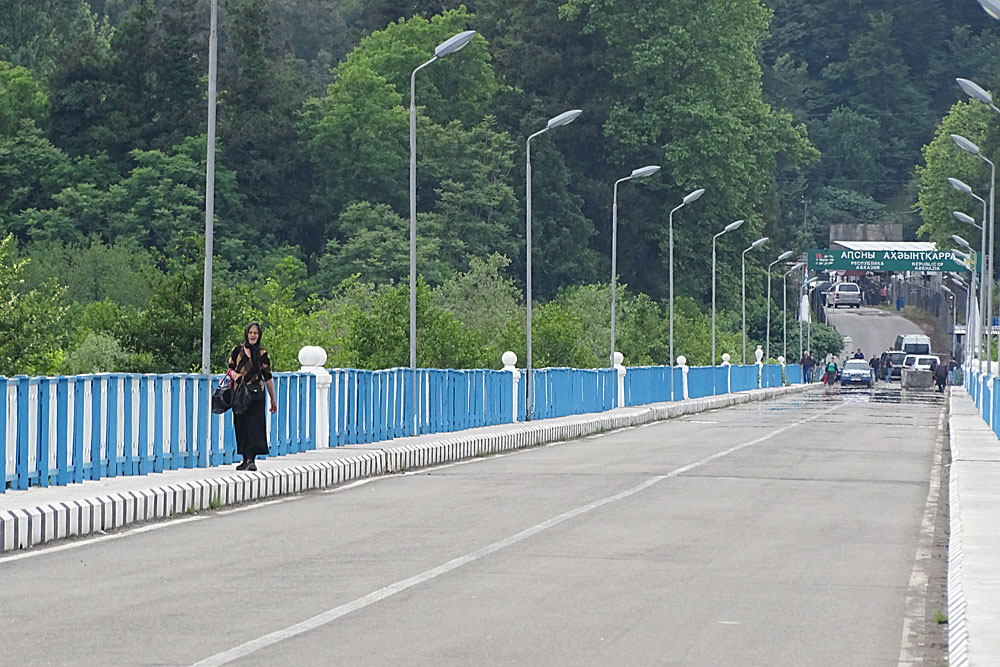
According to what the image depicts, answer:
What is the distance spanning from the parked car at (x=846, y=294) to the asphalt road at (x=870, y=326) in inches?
34.8

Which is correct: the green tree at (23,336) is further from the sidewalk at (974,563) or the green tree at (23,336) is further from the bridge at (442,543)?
the sidewalk at (974,563)

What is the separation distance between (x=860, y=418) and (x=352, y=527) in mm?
31951

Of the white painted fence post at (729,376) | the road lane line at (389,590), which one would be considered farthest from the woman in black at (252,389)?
the white painted fence post at (729,376)

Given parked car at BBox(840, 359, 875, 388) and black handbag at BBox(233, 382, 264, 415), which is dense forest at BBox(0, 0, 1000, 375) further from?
black handbag at BBox(233, 382, 264, 415)

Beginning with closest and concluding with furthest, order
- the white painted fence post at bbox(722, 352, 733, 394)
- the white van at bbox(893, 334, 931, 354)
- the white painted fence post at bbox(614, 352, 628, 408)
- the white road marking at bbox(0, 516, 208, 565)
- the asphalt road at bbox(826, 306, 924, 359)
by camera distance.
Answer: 1. the white road marking at bbox(0, 516, 208, 565)
2. the white painted fence post at bbox(614, 352, 628, 408)
3. the white painted fence post at bbox(722, 352, 733, 394)
4. the white van at bbox(893, 334, 931, 354)
5. the asphalt road at bbox(826, 306, 924, 359)

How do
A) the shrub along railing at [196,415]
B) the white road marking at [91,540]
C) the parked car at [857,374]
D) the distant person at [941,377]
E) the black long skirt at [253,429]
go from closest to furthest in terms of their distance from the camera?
1. the white road marking at [91,540]
2. the shrub along railing at [196,415]
3. the black long skirt at [253,429]
4. the distant person at [941,377]
5. the parked car at [857,374]

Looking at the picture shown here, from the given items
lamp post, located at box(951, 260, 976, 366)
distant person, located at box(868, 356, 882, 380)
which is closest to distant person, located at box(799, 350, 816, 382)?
distant person, located at box(868, 356, 882, 380)

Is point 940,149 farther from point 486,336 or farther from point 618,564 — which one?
point 618,564

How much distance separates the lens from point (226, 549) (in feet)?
45.3

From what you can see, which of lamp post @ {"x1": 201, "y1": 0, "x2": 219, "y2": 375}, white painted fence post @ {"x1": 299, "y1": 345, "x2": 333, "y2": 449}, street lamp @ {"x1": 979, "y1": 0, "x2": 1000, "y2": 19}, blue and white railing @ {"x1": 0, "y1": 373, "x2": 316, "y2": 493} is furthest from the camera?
street lamp @ {"x1": 979, "y1": 0, "x2": 1000, "y2": 19}

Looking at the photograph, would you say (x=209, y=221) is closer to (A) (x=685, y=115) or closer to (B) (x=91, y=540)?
(B) (x=91, y=540)

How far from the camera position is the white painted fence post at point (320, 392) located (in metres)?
24.5

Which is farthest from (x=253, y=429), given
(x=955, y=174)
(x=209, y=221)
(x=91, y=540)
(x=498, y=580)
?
(x=955, y=174)

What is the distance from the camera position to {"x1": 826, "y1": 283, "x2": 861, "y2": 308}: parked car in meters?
161
